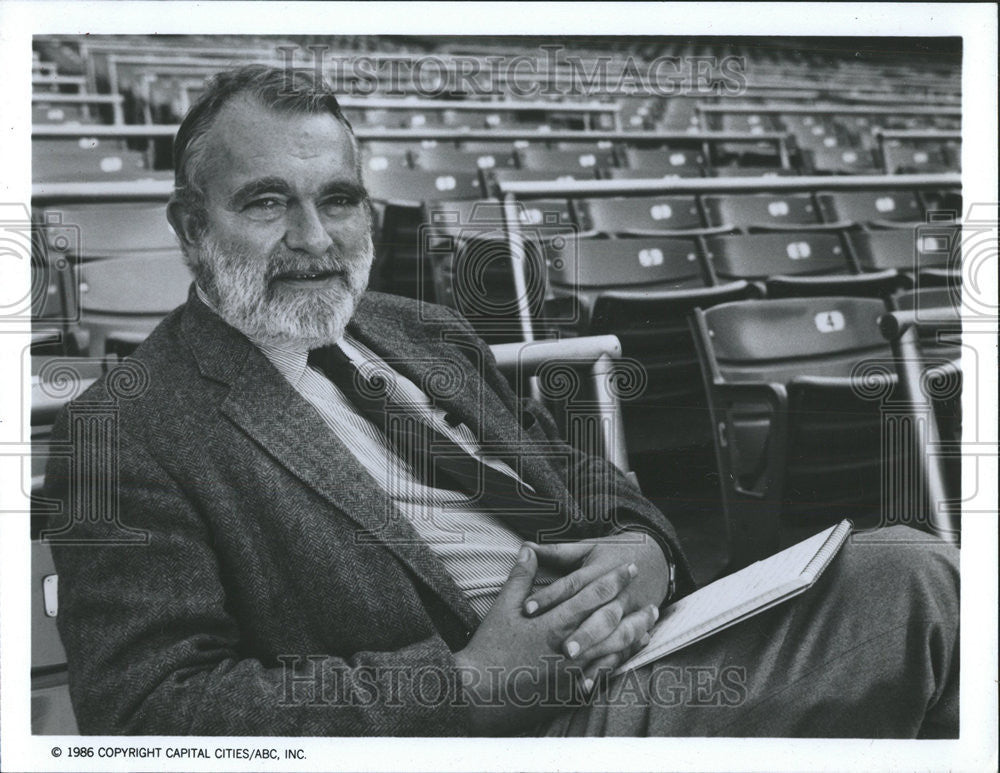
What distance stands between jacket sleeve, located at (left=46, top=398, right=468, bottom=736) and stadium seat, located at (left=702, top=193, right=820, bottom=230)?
6.59 ft

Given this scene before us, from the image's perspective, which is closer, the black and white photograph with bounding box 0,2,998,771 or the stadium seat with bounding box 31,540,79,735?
the black and white photograph with bounding box 0,2,998,771

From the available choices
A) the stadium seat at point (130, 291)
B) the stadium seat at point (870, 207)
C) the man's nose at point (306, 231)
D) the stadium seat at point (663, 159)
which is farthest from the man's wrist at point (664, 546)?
the stadium seat at point (663, 159)

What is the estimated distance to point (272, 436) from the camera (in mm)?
1290

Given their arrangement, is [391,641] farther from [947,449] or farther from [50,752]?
[947,449]

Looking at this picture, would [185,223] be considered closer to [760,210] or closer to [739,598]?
[739,598]

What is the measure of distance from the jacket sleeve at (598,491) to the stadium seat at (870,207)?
1.04m

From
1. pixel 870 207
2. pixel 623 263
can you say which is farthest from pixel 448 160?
pixel 870 207

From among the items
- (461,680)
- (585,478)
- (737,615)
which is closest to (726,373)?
(585,478)

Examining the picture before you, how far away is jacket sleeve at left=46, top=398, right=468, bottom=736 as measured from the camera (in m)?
1.15

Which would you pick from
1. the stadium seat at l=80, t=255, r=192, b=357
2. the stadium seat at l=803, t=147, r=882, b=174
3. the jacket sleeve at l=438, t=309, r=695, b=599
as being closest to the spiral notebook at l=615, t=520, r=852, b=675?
the jacket sleeve at l=438, t=309, r=695, b=599

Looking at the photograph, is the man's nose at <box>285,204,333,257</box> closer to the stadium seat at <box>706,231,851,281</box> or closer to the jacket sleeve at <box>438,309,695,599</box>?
the jacket sleeve at <box>438,309,695,599</box>

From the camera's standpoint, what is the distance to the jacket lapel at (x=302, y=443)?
50.4 inches

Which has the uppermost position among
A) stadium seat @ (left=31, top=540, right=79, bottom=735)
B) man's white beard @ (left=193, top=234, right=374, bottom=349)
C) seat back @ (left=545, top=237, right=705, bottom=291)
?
seat back @ (left=545, top=237, right=705, bottom=291)

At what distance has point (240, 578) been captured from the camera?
1.23m
